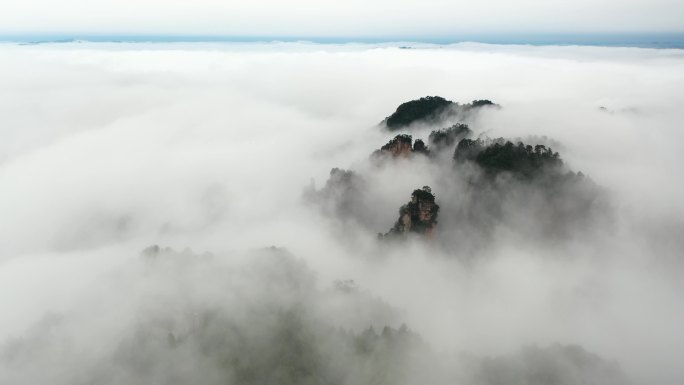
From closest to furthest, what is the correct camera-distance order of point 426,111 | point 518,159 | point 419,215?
point 419,215 < point 518,159 < point 426,111

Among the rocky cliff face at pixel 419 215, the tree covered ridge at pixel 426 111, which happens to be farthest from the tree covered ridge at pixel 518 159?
the tree covered ridge at pixel 426 111

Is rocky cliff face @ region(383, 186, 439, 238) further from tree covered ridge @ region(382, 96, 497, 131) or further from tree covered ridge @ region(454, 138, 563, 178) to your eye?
tree covered ridge @ region(382, 96, 497, 131)

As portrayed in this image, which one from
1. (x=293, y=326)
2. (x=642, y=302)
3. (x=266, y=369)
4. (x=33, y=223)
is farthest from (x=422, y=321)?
(x=33, y=223)

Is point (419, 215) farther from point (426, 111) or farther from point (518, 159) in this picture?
point (426, 111)

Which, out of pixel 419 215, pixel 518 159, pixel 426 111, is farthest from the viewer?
pixel 426 111

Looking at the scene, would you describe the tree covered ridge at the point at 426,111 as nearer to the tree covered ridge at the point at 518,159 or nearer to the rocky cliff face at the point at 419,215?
the tree covered ridge at the point at 518,159

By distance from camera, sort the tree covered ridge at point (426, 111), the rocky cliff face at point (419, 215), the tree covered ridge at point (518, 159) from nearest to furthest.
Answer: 1. the rocky cliff face at point (419, 215)
2. the tree covered ridge at point (518, 159)
3. the tree covered ridge at point (426, 111)

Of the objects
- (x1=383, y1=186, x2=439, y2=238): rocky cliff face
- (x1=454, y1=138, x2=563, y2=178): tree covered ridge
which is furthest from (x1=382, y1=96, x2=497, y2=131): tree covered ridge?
(x1=383, y1=186, x2=439, y2=238): rocky cliff face

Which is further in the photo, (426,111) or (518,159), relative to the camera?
(426,111)

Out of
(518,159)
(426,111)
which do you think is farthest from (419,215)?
(426,111)
